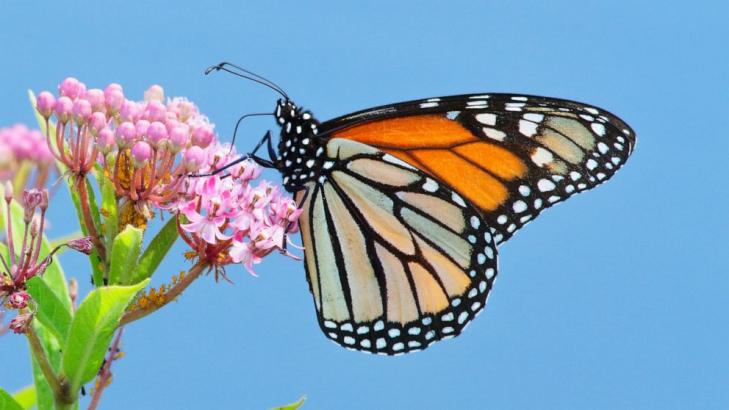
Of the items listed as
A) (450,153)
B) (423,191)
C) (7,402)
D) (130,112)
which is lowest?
(7,402)

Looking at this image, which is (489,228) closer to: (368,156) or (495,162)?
(495,162)

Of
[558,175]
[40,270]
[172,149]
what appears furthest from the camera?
[558,175]

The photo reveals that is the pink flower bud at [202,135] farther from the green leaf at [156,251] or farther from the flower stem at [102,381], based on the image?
the flower stem at [102,381]

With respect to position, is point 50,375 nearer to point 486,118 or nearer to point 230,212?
point 230,212

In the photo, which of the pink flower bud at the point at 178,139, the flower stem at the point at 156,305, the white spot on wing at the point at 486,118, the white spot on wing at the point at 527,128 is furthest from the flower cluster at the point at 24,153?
the white spot on wing at the point at 527,128

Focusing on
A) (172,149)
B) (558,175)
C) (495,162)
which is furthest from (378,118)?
(172,149)

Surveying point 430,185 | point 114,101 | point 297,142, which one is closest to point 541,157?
point 430,185
